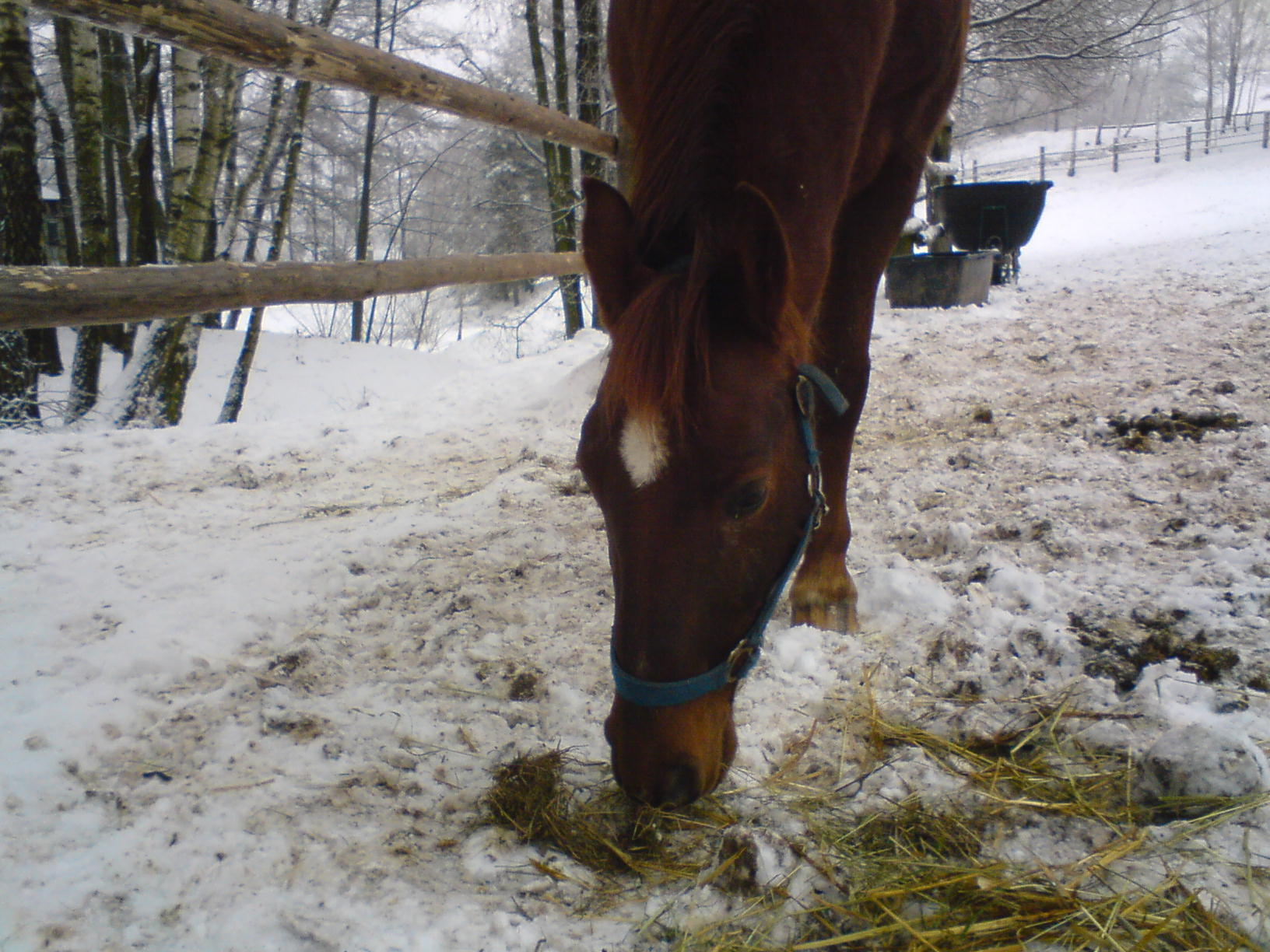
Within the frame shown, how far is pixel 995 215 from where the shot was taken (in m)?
7.30

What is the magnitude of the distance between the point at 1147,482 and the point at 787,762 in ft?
6.60

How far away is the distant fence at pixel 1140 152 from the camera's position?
74.6 ft

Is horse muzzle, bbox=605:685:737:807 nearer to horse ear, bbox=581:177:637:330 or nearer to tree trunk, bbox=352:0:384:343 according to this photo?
horse ear, bbox=581:177:637:330

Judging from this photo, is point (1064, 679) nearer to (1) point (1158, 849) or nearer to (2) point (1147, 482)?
(1) point (1158, 849)

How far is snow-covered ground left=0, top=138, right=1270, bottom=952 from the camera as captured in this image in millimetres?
1194

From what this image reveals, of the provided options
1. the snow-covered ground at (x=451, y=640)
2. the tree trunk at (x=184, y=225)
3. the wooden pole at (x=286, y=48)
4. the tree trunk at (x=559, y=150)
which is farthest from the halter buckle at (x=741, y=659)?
the tree trunk at (x=559, y=150)

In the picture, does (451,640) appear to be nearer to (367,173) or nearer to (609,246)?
(609,246)

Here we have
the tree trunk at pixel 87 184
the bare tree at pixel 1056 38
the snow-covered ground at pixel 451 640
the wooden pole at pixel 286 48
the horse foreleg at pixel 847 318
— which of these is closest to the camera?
the snow-covered ground at pixel 451 640

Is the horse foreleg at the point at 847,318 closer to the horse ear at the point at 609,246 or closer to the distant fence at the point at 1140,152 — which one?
the horse ear at the point at 609,246

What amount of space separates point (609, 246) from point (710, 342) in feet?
1.05

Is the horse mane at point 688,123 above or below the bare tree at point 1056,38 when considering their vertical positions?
below

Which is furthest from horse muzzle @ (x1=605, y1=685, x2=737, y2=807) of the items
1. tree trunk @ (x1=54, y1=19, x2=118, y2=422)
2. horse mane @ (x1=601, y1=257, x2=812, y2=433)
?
tree trunk @ (x1=54, y1=19, x2=118, y2=422)

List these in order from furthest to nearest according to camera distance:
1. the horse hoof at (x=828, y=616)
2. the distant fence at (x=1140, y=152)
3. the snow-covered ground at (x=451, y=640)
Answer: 1. the distant fence at (x=1140, y=152)
2. the horse hoof at (x=828, y=616)
3. the snow-covered ground at (x=451, y=640)

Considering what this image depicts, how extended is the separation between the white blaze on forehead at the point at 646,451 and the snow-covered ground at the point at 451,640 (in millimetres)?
761
